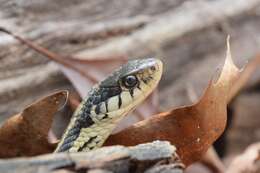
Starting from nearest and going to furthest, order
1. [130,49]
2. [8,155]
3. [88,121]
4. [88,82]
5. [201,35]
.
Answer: [8,155] < [88,121] < [88,82] < [130,49] < [201,35]

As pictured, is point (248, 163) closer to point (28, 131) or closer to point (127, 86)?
point (127, 86)

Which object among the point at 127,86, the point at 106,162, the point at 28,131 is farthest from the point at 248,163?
the point at 106,162

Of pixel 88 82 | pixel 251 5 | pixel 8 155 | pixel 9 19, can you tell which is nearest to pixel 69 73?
pixel 88 82

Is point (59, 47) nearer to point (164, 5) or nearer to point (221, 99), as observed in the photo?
point (164, 5)

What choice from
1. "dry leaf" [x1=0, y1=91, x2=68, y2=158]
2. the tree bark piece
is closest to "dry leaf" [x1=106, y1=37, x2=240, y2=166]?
"dry leaf" [x1=0, y1=91, x2=68, y2=158]

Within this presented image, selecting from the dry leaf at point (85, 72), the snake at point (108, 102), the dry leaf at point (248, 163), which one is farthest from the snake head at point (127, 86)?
the dry leaf at point (248, 163)

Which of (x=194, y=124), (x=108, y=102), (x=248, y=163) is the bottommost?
(x=248, y=163)
